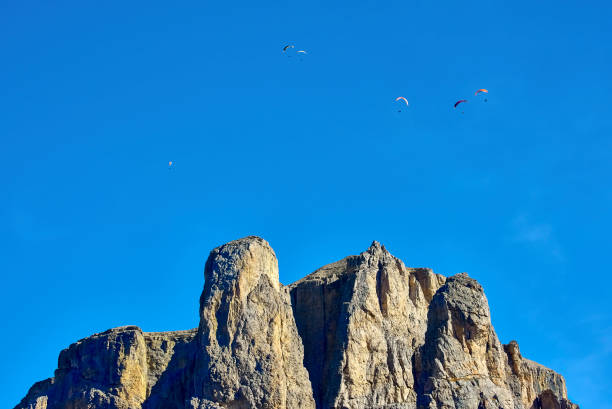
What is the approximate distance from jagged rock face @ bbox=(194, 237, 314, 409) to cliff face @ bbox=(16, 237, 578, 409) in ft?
0.31

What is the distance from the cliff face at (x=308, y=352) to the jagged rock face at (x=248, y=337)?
94 millimetres

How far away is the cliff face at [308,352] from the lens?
102 m

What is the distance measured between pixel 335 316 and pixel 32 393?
27.2m

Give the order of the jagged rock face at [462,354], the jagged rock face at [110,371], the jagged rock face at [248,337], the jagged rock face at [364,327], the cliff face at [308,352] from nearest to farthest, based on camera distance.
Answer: the jagged rock face at [248,337], the cliff face at [308,352], the jagged rock face at [462,354], the jagged rock face at [364,327], the jagged rock face at [110,371]

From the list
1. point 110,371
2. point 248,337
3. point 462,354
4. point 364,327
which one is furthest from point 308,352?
point 110,371

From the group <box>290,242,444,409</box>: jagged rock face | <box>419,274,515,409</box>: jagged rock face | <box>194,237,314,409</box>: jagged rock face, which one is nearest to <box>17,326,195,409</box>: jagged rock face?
<box>194,237,314,409</box>: jagged rock face

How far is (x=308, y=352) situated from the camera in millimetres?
114000

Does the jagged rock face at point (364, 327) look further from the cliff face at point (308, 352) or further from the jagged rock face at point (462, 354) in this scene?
the jagged rock face at point (462, 354)

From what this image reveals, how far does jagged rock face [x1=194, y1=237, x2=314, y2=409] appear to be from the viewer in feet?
326

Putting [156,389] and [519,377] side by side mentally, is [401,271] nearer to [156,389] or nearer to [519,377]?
[519,377]

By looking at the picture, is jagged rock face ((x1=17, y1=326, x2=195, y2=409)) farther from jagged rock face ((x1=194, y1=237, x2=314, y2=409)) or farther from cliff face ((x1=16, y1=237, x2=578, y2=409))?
jagged rock face ((x1=194, y1=237, x2=314, y2=409))

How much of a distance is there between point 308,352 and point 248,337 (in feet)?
41.6

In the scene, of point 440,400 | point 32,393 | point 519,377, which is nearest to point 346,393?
point 440,400

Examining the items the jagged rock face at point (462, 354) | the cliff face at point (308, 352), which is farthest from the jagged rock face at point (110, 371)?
the jagged rock face at point (462, 354)
